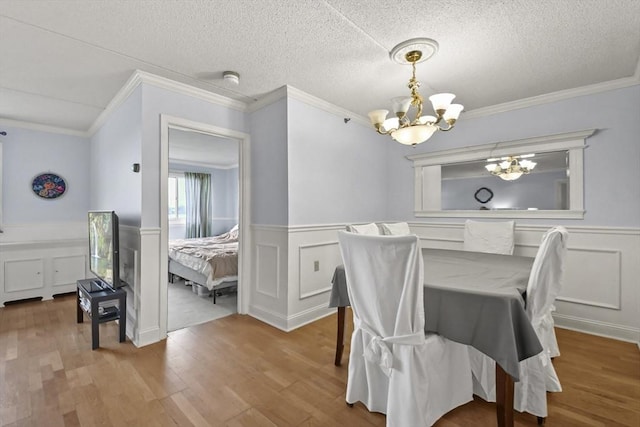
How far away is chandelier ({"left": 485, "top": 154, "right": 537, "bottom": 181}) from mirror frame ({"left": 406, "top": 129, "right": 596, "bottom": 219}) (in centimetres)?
7

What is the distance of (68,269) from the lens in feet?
13.1

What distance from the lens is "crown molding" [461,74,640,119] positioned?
262cm

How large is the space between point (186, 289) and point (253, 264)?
1692 mm

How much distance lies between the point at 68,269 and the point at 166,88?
3.15 metres

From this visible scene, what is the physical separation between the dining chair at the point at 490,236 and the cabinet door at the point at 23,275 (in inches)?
214

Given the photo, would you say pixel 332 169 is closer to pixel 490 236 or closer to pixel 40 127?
pixel 490 236

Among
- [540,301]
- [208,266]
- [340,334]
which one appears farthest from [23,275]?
[540,301]

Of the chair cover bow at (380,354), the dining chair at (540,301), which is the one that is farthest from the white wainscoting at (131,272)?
the dining chair at (540,301)

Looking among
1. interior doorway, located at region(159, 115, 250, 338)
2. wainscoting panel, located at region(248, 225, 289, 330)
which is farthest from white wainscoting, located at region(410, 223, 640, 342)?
interior doorway, located at region(159, 115, 250, 338)

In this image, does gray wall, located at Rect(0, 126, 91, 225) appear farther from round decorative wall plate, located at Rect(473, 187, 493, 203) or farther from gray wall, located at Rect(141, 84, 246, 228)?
round decorative wall plate, located at Rect(473, 187, 493, 203)

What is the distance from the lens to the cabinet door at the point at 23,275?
11.8 feet

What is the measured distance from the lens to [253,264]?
323 centimetres

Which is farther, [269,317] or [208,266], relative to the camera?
[208,266]

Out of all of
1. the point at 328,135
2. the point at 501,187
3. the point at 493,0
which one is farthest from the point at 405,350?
the point at 501,187
